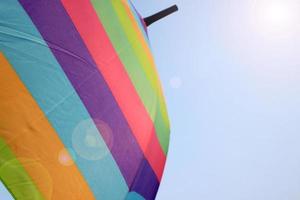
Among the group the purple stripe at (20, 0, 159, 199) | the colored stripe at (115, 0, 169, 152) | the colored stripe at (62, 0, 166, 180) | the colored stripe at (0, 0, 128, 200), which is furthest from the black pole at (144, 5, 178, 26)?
the colored stripe at (0, 0, 128, 200)

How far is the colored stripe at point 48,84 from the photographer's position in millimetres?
1705

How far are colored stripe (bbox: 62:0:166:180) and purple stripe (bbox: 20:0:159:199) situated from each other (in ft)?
0.23

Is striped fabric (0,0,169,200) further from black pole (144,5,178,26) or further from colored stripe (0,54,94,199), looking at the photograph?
black pole (144,5,178,26)

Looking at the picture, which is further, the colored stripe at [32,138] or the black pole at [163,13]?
the black pole at [163,13]

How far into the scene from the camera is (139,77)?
111 inches

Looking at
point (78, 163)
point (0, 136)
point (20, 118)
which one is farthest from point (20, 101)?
point (78, 163)

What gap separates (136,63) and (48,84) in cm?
112

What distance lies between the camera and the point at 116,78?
251 cm

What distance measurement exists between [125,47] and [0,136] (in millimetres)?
1468

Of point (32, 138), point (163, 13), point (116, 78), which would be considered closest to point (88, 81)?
point (116, 78)

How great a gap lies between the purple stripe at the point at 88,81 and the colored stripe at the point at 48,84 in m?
0.06

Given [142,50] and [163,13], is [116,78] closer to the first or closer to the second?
[142,50]

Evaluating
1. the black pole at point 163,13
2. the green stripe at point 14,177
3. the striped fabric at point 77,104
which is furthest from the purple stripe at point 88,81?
the black pole at point 163,13

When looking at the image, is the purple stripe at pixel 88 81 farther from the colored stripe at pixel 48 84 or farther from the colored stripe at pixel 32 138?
the colored stripe at pixel 32 138
